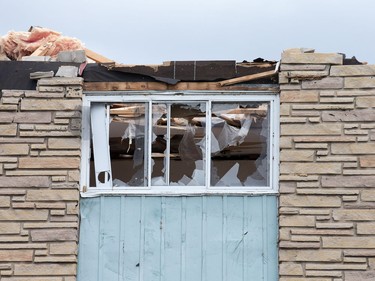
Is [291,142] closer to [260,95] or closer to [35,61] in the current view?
[260,95]

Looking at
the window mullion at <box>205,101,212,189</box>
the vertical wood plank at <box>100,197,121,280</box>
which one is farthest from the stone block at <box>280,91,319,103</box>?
the vertical wood plank at <box>100,197,121,280</box>

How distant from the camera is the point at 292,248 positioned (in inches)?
560

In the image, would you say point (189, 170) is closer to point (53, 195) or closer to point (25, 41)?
point (53, 195)

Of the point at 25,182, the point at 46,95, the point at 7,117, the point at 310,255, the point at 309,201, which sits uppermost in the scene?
the point at 46,95

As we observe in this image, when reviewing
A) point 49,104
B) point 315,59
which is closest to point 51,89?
point 49,104

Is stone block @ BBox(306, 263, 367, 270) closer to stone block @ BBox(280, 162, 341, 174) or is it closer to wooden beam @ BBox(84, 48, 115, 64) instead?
stone block @ BBox(280, 162, 341, 174)

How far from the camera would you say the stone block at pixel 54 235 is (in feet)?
47.2

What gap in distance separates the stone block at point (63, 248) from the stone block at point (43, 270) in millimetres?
167

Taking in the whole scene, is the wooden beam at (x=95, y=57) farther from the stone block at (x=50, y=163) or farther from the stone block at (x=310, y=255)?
the stone block at (x=310, y=255)

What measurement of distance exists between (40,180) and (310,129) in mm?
3706

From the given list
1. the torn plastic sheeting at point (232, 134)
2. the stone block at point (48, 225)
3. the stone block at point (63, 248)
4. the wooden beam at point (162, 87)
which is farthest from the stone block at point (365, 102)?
the stone block at point (63, 248)

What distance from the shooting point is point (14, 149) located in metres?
14.6

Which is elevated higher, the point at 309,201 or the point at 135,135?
the point at 135,135

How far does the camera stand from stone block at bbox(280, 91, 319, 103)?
14547mm
